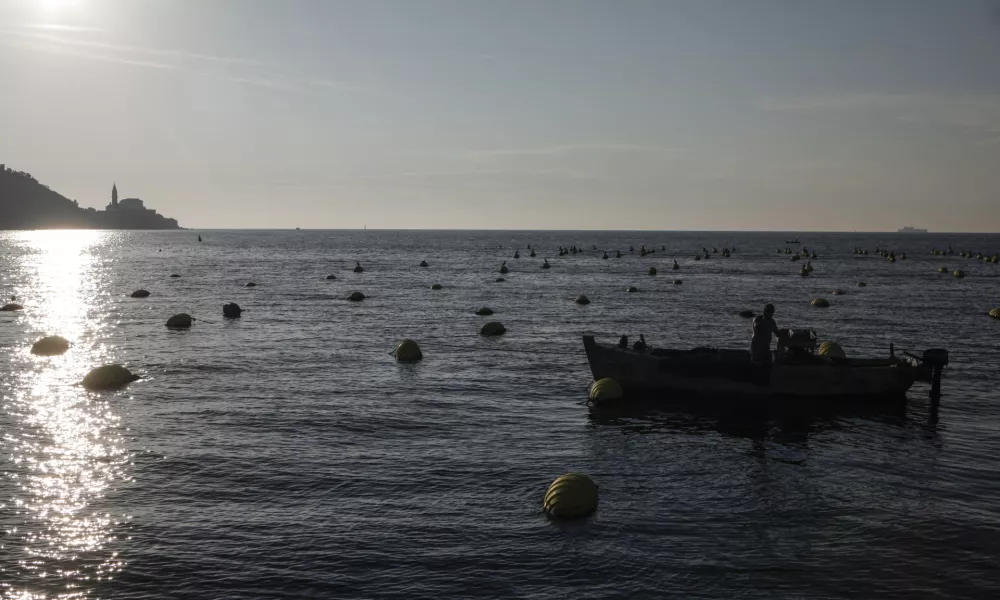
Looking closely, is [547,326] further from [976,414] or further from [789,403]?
[976,414]

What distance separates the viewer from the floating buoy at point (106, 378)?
1228 inches

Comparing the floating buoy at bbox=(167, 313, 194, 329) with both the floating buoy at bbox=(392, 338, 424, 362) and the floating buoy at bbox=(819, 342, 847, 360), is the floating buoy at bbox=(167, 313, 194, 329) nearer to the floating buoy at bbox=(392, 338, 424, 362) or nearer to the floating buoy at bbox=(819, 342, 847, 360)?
the floating buoy at bbox=(392, 338, 424, 362)

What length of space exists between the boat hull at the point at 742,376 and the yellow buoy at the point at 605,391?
41.2 inches

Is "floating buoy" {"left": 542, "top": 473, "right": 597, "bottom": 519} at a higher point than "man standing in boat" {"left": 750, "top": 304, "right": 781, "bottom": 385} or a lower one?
lower

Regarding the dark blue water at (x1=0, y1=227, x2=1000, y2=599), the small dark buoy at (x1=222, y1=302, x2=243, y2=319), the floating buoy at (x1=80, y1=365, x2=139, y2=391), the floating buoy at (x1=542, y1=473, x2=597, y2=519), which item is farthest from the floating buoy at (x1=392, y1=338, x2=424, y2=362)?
the small dark buoy at (x1=222, y1=302, x2=243, y2=319)

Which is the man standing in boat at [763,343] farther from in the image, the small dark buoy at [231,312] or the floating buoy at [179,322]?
the small dark buoy at [231,312]

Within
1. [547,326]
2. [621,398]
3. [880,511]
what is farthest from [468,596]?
[547,326]

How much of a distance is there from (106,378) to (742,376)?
25194 millimetres

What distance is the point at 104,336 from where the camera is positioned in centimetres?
4644

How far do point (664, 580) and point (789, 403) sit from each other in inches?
642

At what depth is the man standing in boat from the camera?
27.7 m

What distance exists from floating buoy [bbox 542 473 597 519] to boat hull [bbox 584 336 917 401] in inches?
502

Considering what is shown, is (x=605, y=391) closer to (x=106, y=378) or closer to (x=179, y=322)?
(x=106, y=378)

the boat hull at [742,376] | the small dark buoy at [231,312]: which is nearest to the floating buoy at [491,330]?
the boat hull at [742,376]
